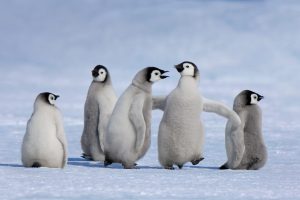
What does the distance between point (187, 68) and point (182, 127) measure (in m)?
0.59

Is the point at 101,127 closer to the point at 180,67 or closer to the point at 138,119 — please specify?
the point at 138,119

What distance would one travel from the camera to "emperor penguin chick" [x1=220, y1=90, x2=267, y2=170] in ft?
23.4

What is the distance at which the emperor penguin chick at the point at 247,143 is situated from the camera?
23.4ft

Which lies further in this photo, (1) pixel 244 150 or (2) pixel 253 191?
(1) pixel 244 150

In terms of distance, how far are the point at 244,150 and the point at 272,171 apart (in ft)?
1.10

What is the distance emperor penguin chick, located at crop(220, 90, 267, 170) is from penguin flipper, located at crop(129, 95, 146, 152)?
0.89 metres

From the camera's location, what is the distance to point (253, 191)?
5.46 meters

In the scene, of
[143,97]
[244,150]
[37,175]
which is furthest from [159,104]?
[37,175]

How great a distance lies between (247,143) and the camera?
23.7 feet

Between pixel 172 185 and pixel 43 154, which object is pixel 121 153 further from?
pixel 172 185

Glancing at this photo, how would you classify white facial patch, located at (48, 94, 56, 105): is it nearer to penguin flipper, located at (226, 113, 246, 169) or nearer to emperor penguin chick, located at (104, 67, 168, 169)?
emperor penguin chick, located at (104, 67, 168, 169)

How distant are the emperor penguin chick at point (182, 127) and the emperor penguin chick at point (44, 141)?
3.08 feet

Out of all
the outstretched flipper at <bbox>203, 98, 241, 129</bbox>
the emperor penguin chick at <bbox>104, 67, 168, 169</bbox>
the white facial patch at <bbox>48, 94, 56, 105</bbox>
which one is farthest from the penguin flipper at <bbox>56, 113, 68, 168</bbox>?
the outstretched flipper at <bbox>203, 98, 241, 129</bbox>

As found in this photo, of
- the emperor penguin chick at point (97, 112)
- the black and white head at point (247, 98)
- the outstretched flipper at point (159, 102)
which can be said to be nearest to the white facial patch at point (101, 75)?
the emperor penguin chick at point (97, 112)
